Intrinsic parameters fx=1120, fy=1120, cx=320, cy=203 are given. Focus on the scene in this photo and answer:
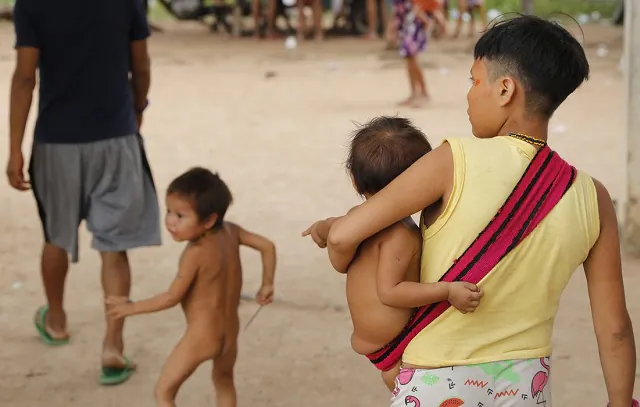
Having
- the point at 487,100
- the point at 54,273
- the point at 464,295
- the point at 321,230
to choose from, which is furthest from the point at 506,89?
the point at 54,273

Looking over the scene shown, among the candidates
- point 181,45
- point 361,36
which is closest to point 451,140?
point 181,45

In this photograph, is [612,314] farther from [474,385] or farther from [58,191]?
[58,191]

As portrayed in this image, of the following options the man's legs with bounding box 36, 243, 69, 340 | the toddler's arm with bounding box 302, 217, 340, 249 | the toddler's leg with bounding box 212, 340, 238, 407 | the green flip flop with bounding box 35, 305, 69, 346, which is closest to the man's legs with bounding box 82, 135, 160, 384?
the man's legs with bounding box 36, 243, 69, 340

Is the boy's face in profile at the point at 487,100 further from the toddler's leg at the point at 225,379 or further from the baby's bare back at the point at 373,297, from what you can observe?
the toddler's leg at the point at 225,379

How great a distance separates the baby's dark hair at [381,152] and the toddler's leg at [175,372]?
1.37 m

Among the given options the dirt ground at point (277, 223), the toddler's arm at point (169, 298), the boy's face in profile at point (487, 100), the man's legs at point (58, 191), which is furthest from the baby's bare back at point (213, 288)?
the boy's face in profile at point (487, 100)

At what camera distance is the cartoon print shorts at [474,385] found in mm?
2164

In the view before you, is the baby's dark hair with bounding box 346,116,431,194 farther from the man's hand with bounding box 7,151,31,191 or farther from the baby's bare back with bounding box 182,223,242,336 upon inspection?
the man's hand with bounding box 7,151,31,191

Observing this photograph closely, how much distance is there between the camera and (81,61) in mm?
4145

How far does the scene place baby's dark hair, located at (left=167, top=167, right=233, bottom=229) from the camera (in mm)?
3455

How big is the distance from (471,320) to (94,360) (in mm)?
2711

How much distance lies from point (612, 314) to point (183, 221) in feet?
5.19

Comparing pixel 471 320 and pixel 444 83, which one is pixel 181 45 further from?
pixel 471 320

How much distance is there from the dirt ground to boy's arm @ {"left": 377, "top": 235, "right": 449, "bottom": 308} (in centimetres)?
195
